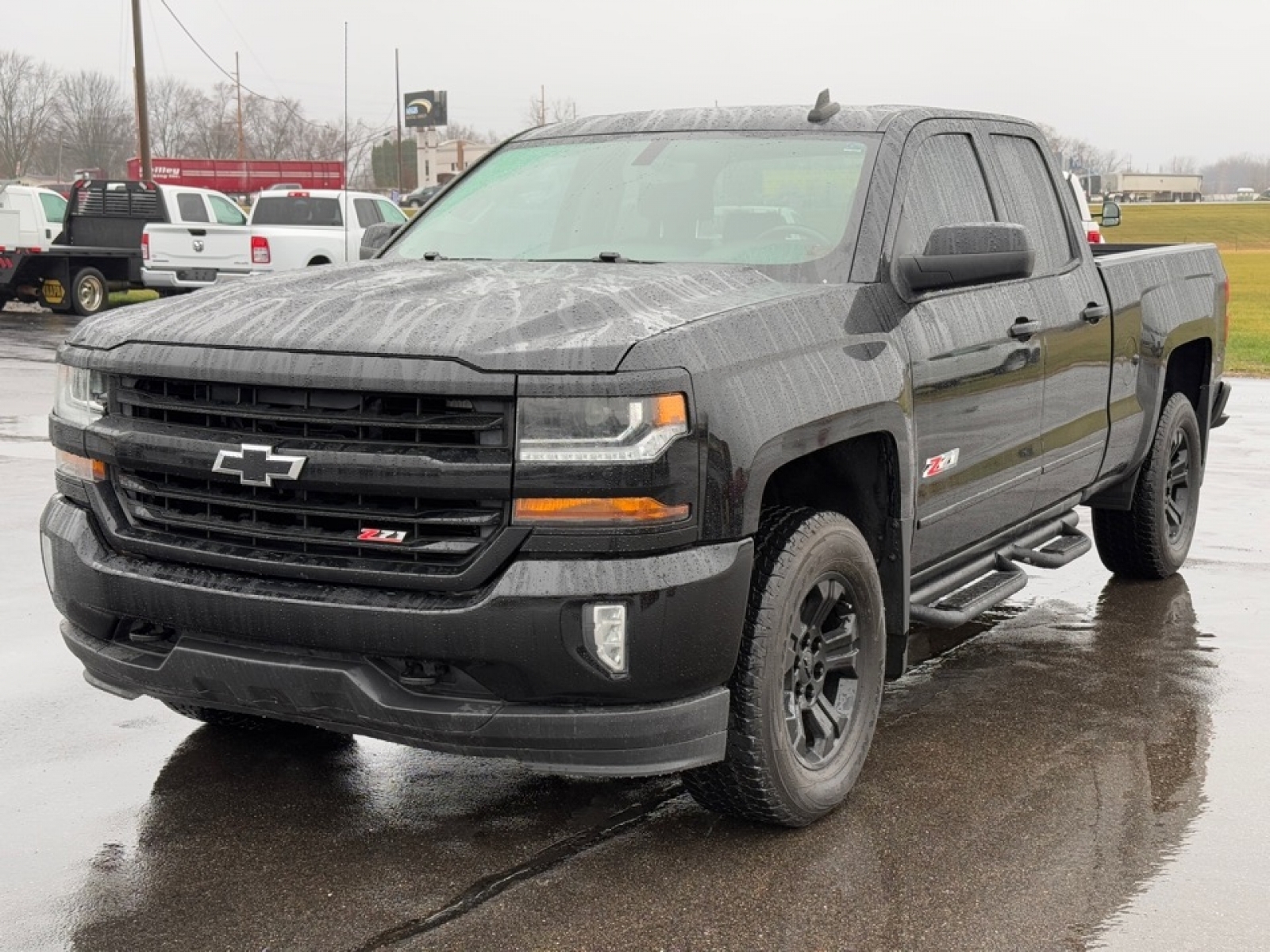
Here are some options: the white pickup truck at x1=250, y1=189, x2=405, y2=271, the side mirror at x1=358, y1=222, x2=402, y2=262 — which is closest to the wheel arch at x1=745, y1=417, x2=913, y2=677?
the side mirror at x1=358, y1=222, x2=402, y2=262

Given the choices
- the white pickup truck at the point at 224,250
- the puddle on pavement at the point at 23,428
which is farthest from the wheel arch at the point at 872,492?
the white pickup truck at the point at 224,250

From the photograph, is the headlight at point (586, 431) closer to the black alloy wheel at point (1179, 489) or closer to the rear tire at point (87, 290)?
the black alloy wheel at point (1179, 489)

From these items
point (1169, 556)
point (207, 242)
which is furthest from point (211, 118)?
point (1169, 556)

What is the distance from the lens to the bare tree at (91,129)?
95625 millimetres

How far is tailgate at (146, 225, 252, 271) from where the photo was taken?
21375mm

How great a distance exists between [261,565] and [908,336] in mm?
1944

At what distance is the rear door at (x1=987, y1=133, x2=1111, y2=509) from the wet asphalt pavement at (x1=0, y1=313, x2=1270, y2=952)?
793 mm

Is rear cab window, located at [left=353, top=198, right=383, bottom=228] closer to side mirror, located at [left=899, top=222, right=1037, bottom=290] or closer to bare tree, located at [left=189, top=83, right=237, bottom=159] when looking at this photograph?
side mirror, located at [left=899, top=222, right=1037, bottom=290]

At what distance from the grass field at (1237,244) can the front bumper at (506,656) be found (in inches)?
581

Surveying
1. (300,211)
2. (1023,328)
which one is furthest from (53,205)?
(1023,328)

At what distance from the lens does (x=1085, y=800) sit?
429cm

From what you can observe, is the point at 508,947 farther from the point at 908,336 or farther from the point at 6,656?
the point at 6,656

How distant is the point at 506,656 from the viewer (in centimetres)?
338

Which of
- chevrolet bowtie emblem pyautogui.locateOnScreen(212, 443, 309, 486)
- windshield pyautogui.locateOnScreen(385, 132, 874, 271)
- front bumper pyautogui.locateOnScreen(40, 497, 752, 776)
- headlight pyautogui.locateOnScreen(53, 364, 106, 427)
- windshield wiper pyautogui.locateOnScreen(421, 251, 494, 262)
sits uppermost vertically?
windshield pyautogui.locateOnScreen(385, 132, 874, 271)
